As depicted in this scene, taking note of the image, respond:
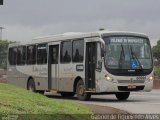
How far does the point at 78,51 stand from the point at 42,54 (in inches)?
157

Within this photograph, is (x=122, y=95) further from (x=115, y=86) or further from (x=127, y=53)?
(x=127, y=53)

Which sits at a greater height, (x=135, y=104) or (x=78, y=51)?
(x=78, y=51)

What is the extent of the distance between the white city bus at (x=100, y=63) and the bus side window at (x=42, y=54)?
59 cm

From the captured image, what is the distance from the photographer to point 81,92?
25031 mm

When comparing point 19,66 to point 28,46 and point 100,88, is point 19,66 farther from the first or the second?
point 100,88

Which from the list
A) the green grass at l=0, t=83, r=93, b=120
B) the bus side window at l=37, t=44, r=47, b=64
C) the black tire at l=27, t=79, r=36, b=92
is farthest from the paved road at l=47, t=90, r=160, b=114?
the green grass at l=0, t=83, r=93, b=120

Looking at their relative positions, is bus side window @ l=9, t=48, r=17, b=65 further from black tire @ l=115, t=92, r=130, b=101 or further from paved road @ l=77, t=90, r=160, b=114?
black tire @ l=115, t=92, r=130, b=101

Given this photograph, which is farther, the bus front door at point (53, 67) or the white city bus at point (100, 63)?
the bus front door at point (53, 67)

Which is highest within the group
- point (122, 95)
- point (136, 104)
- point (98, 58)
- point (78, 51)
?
point (78, 51)

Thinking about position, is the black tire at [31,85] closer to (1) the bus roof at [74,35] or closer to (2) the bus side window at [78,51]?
(1) the bus roof at [74,35]

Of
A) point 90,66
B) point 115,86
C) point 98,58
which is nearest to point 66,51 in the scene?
point 90,66

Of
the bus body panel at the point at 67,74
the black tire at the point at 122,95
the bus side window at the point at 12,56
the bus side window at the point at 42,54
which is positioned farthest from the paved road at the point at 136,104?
the bus side window at the point at 12,56

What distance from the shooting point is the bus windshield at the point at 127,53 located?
78.1ft

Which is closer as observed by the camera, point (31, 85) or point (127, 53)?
point (127, 53)
